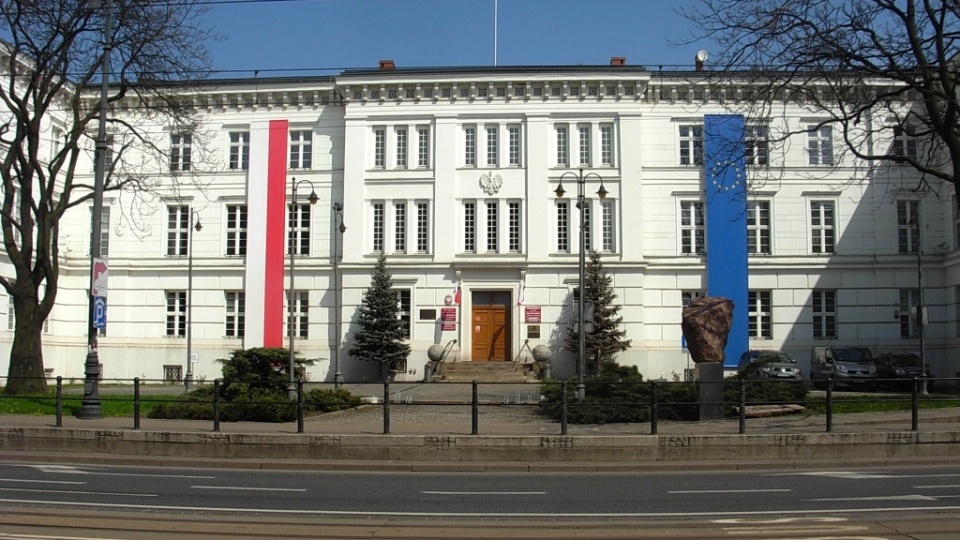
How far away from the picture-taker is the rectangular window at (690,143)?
154ft

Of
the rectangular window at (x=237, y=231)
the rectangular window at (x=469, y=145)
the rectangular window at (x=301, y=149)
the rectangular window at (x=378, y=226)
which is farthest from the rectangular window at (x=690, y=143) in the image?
the rectangular window at (x=237, y=231)

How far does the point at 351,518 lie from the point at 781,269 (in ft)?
126

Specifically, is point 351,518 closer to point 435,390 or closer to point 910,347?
point 435,390

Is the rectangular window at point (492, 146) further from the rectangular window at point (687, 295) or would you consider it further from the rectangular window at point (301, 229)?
the rectangular window at point (687, 295)

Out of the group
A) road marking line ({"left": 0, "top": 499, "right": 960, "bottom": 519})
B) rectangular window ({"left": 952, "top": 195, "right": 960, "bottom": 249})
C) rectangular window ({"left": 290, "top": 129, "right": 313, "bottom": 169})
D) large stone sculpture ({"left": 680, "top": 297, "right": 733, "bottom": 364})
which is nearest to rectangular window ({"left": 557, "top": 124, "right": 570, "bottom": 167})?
rectangular window ({"left": 290, "top": 129, "right": 313, "bottom": 169})

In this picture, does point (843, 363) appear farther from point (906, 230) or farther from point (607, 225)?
point (607, 225)

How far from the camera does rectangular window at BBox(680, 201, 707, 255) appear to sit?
46.5 meters

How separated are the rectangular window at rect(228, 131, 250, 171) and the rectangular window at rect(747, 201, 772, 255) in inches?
1012

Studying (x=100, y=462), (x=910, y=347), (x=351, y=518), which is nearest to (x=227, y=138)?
(x=100, y=462)

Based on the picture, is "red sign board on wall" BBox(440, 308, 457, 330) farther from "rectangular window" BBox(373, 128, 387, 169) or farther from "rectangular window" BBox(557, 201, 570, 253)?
"rectangular window" BBox(373, 128, 387, 169)

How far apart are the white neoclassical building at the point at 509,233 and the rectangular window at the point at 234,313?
0.10 meters

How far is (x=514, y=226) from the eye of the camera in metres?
46.3

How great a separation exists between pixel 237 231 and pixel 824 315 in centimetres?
2977

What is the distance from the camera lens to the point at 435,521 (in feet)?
37.4
